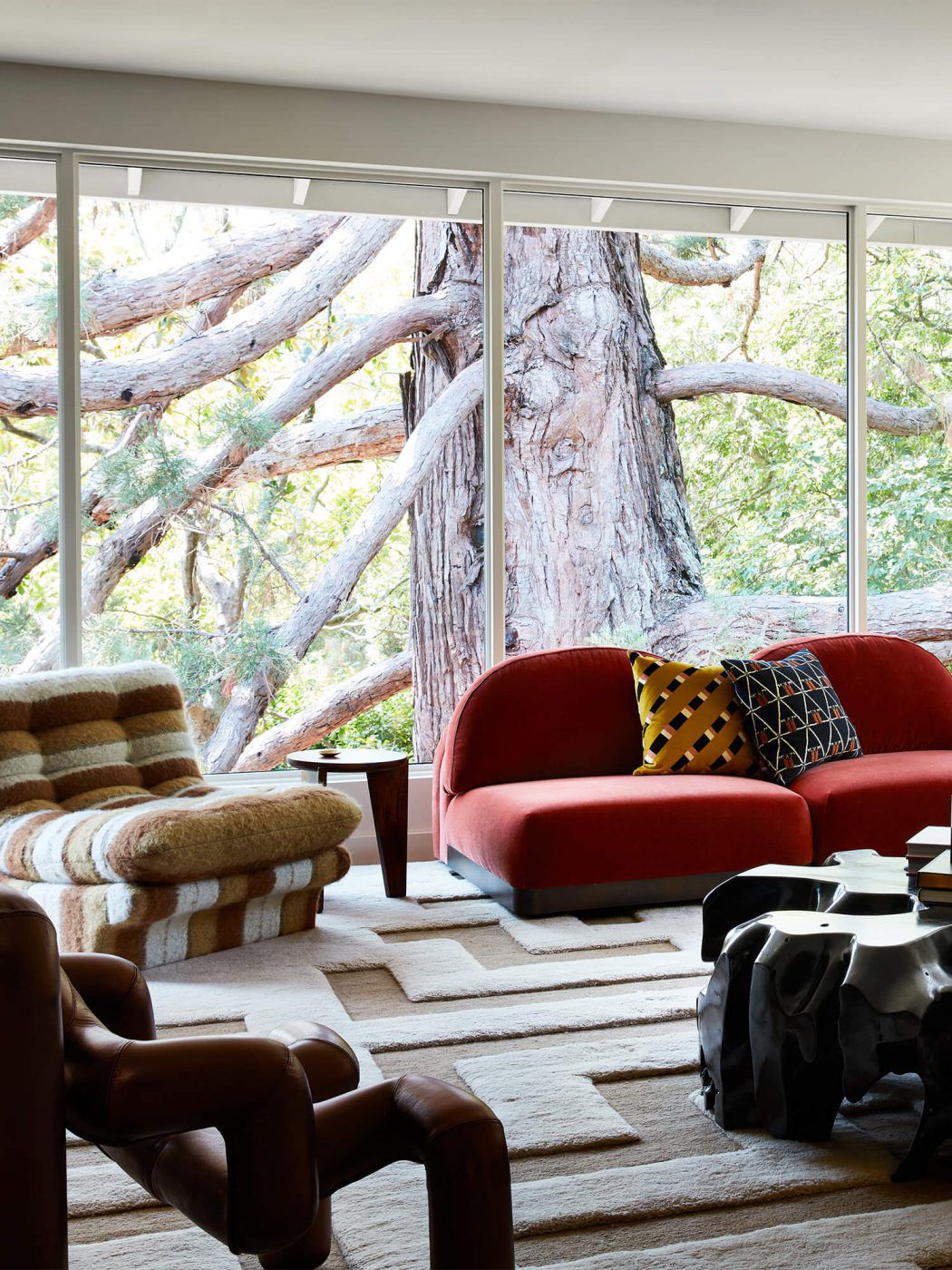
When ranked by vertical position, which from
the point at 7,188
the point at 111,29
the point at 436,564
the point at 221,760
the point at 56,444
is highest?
the point at 111,29

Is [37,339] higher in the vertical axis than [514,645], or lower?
higher

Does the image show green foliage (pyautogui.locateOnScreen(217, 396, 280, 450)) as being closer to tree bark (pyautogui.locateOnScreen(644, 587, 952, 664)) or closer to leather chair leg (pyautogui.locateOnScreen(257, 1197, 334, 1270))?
tree bark (pyautogui.locateOnScreen(644, 587, 952, 664))

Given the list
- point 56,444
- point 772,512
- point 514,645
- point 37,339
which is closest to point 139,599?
point 56,444

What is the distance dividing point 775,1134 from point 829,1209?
27 centimetres

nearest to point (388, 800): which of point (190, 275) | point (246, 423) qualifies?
point (246, 423)

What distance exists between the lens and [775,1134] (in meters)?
2.28

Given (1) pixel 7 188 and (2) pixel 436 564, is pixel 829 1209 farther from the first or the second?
(1) pixel 7 188

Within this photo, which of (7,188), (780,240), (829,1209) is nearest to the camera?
(829,1209)

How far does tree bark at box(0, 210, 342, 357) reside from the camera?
449 cm

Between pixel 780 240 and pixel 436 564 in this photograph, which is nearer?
pixel 436 564

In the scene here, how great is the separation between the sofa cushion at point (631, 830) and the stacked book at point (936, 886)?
1484 millimetres

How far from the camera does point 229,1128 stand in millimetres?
984

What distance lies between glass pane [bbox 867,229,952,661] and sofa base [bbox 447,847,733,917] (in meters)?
2.02

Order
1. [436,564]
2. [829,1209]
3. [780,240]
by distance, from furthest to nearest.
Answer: [780,240] < [436,564] < [829,1209]
